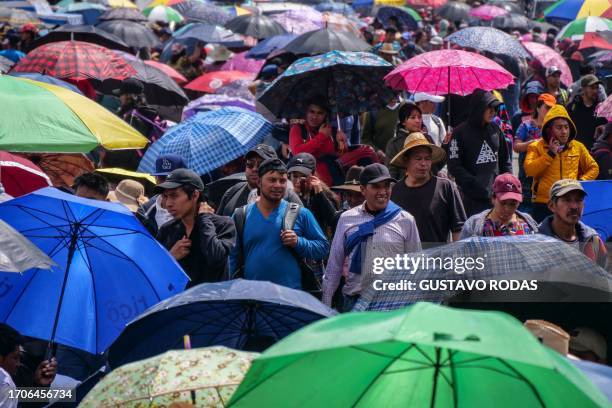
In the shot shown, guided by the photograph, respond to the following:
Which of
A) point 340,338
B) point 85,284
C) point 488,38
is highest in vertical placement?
point 488,38

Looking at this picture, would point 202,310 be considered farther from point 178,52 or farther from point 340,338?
point 178,52

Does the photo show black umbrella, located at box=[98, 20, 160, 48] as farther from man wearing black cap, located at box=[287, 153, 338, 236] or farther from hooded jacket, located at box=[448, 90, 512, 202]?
man wearing black cap, located at box=[287, 153, 338, 236]

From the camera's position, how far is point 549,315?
6.15 metres

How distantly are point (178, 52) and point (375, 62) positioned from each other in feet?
28.6

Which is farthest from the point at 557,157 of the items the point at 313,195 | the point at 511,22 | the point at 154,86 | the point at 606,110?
the point at 511,22

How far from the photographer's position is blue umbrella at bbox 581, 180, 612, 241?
8375mm

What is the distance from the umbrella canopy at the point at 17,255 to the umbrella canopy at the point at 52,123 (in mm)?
1346

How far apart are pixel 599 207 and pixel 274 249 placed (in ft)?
7.42

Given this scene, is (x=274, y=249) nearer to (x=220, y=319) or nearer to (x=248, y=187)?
(x=248, y=187)

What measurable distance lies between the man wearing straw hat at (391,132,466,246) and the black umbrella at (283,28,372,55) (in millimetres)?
3886

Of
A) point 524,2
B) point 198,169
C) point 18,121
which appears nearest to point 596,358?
point 18,121

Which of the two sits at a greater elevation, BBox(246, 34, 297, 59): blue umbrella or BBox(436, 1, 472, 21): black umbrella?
BBox(436, 1, 472, 21): black umbrella

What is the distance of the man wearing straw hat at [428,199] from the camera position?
8539 millimetres

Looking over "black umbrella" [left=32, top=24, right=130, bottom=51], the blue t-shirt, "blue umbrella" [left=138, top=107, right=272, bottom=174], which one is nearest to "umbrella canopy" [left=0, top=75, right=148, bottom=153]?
the blue t-shirt
